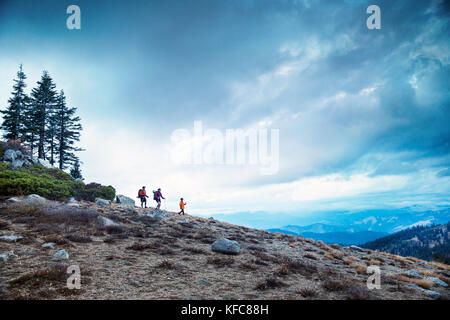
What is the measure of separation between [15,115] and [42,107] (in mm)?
3948

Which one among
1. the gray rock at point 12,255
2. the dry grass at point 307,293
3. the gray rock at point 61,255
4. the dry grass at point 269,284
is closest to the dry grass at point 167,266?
the dry grass at point 269,284

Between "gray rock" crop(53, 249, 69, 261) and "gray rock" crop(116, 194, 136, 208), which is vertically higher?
"gray rock" crop(116, 194, 136, 208)

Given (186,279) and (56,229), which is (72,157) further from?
(186,279)

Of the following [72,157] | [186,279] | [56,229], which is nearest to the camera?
[186,279]

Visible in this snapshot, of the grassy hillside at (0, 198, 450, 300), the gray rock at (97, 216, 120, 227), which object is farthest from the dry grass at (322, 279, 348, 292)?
the gray rock at (97, 216, 120, 227)

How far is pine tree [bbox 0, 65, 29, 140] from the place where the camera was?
1405 inches

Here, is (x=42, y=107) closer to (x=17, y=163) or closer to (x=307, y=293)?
(x=17, y=163)

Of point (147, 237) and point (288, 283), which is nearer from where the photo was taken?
point (288, 283)

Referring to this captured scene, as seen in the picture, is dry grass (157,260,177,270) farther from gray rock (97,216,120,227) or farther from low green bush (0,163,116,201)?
low green bush (0,163,116,201)

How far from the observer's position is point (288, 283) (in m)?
8.96

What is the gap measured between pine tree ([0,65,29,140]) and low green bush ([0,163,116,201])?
49.6 feet

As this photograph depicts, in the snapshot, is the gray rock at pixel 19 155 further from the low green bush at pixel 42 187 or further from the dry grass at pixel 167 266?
the dry grass at pixel 167 266
